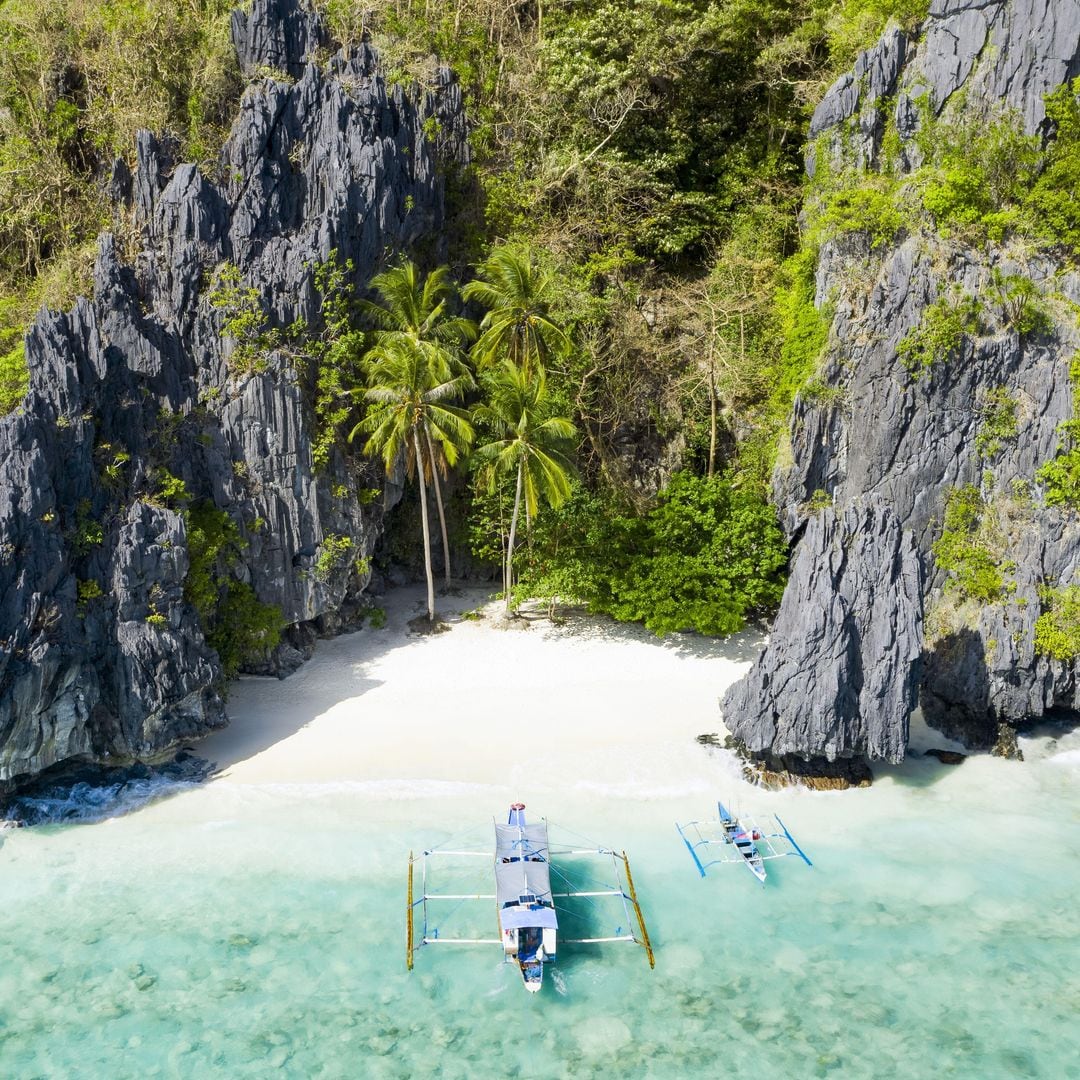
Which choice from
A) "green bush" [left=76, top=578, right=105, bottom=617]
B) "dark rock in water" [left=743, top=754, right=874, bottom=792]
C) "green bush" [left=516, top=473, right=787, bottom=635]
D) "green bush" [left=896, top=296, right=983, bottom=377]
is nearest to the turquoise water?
"dark rock in water" [left=743, top=754, right=874, bottom=792]

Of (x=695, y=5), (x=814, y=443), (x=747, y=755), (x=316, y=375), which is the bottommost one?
(x=747, y=755)

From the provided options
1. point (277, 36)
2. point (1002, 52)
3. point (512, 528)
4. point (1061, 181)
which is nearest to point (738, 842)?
point (512, 528)

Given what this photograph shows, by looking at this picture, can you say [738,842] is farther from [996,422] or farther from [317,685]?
[996,422]

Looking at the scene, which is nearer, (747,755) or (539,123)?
(747,755)

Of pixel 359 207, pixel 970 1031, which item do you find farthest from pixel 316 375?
pixel 970 1031

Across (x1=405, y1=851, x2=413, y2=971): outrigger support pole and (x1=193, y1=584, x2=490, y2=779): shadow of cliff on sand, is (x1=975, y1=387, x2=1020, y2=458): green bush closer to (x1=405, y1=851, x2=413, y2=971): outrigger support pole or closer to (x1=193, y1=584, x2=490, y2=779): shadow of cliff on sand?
(x1=193, y1=584, x2=490, y2=779): shadow of cliff on sand

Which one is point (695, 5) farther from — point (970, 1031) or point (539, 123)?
point (970, 1031)
